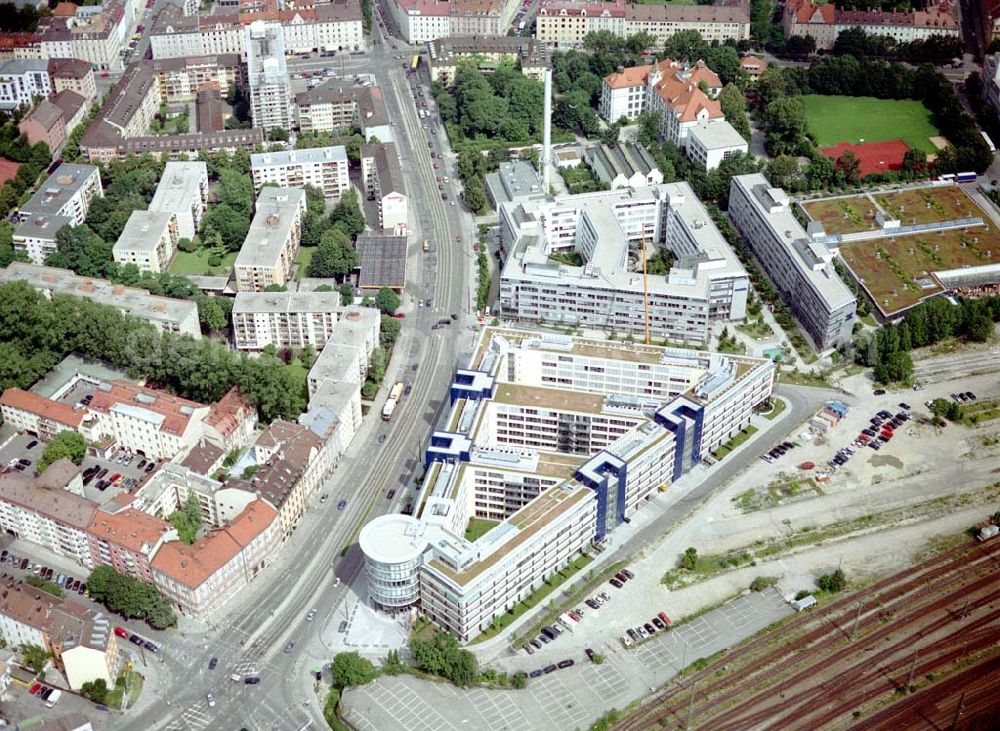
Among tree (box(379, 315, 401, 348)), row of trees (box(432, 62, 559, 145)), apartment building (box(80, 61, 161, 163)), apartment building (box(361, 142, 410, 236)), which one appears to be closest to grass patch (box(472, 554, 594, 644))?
tree (box(379, 315, 401, 348))

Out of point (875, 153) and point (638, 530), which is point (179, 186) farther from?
point (875, 153)

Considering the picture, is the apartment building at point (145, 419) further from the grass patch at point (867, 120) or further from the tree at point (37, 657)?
the grass patch at point (867, 120)

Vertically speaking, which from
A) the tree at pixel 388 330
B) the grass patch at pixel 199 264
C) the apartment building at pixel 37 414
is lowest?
the apartment building at pixel 37 414

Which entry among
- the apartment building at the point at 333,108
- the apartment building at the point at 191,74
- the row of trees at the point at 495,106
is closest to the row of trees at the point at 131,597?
the apartment building at the point at 333,108

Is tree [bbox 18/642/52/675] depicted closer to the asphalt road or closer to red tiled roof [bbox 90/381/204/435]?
the asphalt road

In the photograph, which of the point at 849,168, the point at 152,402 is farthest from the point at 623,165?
the point at 152,402

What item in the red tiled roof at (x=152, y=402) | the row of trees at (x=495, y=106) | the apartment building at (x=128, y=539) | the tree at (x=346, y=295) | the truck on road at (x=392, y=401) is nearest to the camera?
the apartment building at (x=128, y=539)
